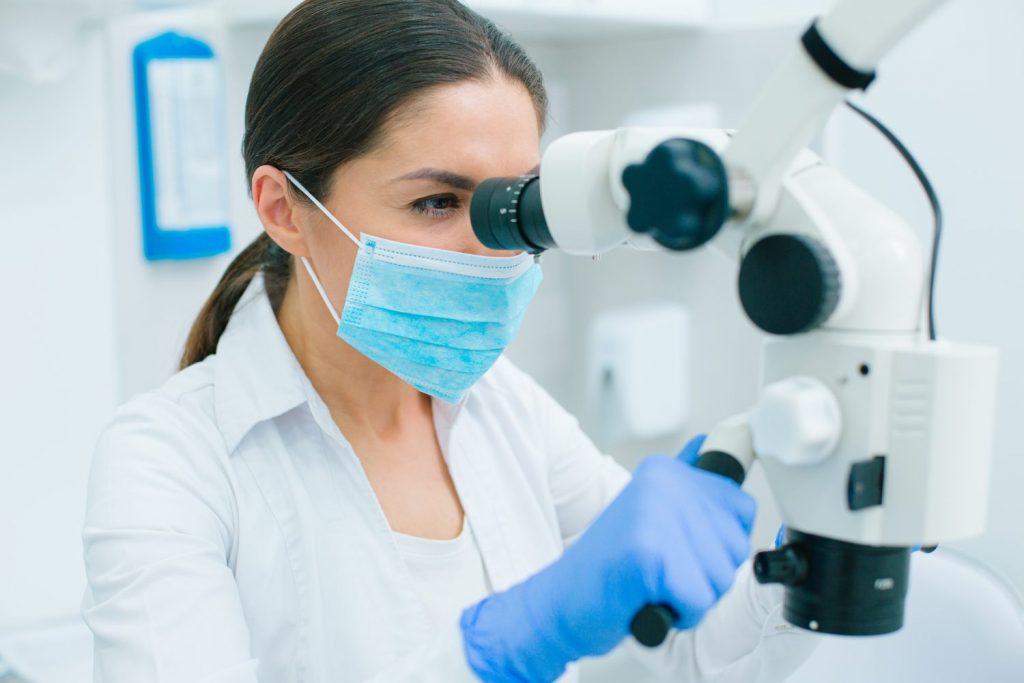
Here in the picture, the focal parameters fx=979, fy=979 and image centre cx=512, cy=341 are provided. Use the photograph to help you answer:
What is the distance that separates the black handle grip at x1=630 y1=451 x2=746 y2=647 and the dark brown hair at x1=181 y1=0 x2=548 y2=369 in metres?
0.48

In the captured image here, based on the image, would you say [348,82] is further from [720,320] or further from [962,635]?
[720,320]

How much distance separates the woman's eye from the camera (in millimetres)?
946

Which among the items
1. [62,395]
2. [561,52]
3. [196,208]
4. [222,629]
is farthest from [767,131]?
[561,52]

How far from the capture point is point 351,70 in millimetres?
941

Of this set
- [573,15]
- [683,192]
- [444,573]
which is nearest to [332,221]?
[444,573]

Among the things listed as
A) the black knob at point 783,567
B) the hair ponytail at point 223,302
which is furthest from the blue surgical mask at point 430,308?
the black knob at point 783,567

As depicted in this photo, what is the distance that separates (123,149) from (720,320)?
106 cm

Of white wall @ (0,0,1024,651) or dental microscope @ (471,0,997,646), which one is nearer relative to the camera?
dental microscope @ (471,0,997,646)

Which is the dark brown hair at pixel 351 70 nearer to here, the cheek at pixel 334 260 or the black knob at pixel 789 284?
the cheek at pixel 334 260

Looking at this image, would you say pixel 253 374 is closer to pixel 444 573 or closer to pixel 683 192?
pixel 444 573

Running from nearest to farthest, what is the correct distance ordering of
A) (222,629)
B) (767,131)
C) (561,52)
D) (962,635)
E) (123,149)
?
(767,131)
(222,629)
(962,635)
(123,149)
(561,52)

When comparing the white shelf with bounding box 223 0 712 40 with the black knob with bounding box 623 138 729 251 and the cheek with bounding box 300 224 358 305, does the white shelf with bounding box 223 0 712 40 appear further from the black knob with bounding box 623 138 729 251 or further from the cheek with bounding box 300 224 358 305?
the black knob with bounding box 623 138 729 251

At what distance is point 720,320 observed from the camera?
1.82 meters

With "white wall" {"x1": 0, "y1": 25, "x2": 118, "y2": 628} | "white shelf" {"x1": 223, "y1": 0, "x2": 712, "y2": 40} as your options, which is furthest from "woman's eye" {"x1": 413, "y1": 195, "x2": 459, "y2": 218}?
"white wall" {"x1": 0, "y1": 25, "x2": 118, "y2": 628}
